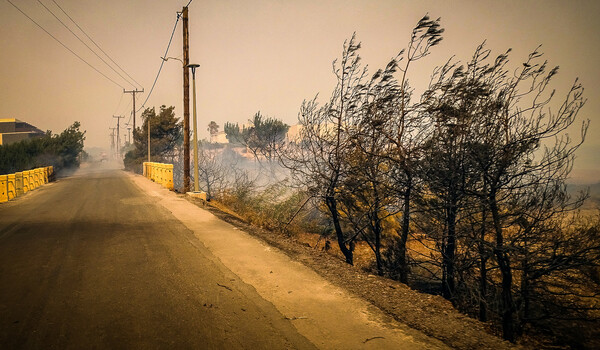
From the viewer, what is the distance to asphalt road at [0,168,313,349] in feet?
9.09

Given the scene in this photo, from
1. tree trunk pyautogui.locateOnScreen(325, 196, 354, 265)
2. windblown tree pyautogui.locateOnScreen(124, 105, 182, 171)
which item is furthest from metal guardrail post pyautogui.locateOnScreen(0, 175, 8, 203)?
windblown tree pyautogui.locateOnScreen(124, 105, 182, 171)

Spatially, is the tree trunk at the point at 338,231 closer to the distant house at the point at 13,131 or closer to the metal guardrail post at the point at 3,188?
the metal guardrail post at the point at 3,188

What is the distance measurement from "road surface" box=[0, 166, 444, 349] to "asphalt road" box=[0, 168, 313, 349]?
0.04 ft

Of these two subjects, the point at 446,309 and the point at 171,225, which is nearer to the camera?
the point at 446,309

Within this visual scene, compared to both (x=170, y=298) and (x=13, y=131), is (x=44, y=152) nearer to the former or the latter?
(x=13, y=131)

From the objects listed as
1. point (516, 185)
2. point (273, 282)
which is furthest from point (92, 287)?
point (516, 185)

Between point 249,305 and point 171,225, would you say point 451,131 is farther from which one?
point 171,225

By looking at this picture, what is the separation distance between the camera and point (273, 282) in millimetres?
4195

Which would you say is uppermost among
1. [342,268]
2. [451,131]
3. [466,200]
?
[451,131]

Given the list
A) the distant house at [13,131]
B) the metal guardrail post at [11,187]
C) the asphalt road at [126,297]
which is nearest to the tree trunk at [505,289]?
the asphalt road at [126,297]

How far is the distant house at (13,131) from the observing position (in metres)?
47.6

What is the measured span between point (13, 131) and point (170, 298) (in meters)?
65.7

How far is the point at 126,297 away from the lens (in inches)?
142

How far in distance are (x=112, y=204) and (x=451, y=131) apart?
11504 millimetres
